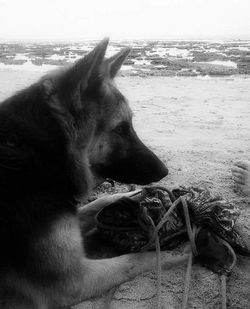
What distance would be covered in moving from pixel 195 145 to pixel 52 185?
172 inches

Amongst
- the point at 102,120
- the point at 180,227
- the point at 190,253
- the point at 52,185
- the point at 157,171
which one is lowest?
the point at 190,253

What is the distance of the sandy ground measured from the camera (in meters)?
2.86

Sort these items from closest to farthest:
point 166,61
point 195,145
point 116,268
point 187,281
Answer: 1. point 187,281
2. point 116,268
3. point 195,145
4. point 166,61

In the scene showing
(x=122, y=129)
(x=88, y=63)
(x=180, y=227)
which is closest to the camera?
(x=88, y=63)

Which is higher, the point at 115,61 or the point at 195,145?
the point at 115,61

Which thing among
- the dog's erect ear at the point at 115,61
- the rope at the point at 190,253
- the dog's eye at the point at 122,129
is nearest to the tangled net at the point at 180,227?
the rope at the point at 190,253

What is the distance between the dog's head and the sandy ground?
971 mm

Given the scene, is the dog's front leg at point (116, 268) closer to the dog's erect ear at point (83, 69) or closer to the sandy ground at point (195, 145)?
the sandy ground at point (195, 145)

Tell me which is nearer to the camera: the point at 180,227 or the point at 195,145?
the point at 180,227

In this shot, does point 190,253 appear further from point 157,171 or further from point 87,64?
point 87,64

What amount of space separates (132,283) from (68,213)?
2.94ft

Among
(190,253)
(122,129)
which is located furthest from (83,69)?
(190,253)

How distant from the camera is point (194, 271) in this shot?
3086 millimetres

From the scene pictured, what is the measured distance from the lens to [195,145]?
654 cm
